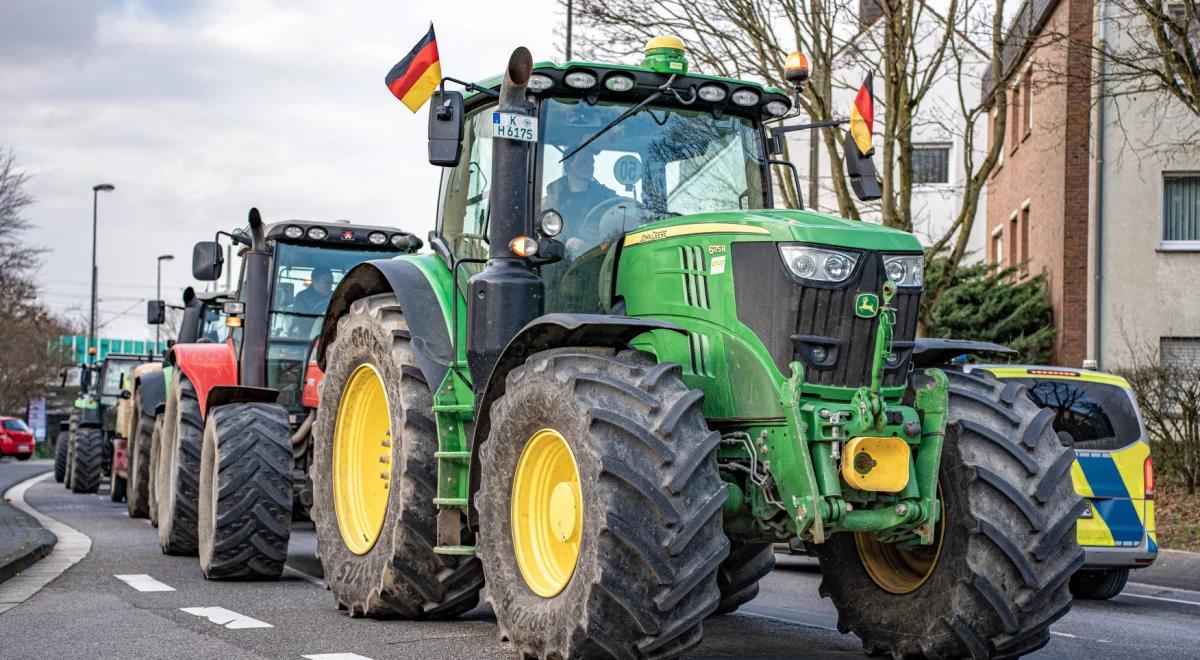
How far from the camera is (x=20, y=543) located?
1286 cm

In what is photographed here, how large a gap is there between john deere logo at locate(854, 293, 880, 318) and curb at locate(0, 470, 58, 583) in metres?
6.73

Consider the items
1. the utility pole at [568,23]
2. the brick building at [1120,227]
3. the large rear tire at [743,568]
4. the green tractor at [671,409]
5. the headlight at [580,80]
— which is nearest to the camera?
the green tractor at [671,409]

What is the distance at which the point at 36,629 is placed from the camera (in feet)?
27.0

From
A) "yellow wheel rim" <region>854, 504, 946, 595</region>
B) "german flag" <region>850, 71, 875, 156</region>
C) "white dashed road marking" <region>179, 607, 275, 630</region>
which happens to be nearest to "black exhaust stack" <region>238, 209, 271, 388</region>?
"white dashed road marking" <region>179, 607, 275, 630</region>

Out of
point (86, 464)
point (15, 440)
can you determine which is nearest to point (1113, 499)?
point (86, 464)

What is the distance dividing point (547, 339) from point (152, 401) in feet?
37.7

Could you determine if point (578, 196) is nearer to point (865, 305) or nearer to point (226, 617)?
point (865, 305)

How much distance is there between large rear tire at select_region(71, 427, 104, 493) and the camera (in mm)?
26312

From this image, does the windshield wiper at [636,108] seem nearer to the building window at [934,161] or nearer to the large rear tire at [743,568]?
the large rear tire at [743,568]

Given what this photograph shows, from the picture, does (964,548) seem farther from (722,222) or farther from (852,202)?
(852,202)

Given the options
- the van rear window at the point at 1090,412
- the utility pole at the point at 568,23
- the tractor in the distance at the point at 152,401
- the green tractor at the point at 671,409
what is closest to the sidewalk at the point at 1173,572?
the van rear window at the point at 1090,412

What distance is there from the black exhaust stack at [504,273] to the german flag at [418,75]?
0.37 metres

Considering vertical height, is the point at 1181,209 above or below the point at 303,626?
above

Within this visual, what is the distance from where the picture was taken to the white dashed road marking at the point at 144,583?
10.3m
